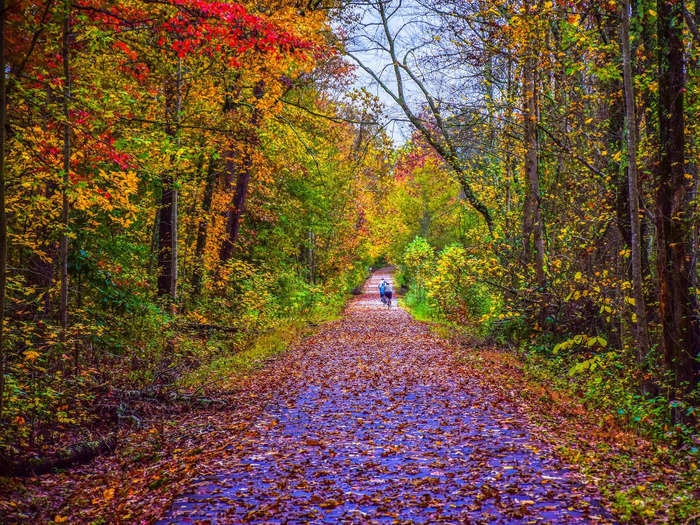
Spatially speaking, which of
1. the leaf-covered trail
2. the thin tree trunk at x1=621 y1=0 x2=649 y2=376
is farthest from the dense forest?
the leaf-covered trail

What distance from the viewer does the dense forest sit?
6711 millimetres

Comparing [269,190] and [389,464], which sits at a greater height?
[269,190]

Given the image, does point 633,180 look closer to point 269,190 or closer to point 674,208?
point 674,208

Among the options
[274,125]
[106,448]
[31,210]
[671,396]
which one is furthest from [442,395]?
[274,125]

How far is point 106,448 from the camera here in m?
6.76

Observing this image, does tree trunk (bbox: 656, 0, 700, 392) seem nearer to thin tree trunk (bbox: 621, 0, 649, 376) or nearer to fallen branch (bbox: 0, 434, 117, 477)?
thin tree trunk (bbox: 621, 0, 649, 376)

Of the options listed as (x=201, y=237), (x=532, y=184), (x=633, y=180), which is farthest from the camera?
(x=201, y=237)

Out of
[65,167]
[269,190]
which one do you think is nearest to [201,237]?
[269,190]

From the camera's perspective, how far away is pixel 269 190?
2069 cm

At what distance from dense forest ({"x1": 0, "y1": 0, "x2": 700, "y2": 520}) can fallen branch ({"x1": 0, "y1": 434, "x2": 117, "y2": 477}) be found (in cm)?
5

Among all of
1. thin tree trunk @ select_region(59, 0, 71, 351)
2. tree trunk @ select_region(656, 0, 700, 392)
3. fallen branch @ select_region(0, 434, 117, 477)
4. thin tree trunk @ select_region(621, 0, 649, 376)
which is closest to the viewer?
fallen branch @ select_region(0, 434, 117, 477)

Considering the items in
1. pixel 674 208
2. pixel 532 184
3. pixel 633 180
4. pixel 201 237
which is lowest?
pixel 674 208

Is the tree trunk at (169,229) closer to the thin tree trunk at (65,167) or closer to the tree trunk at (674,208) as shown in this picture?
the thin tree trunk at (65,167)

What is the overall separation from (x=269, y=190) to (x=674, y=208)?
1594 centimetres
